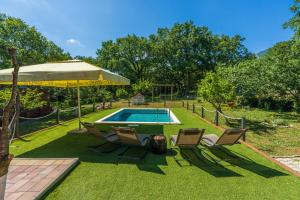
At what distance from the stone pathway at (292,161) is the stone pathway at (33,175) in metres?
5.13

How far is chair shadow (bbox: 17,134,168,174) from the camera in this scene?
4.71 metres

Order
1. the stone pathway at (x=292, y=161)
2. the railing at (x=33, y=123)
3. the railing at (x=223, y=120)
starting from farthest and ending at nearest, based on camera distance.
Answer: the railing at (x=33, y=123) < the railing at (x=223, y=120) < the stone pathway at (x=292, y=161)

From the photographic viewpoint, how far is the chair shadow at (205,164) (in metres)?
4.20

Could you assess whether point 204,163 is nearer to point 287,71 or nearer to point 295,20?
point 287,71

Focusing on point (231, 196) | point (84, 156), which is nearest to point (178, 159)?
point (231, 196)

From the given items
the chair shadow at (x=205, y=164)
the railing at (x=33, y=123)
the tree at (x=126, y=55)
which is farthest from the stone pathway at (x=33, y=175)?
the tree at (x=126, y=55)

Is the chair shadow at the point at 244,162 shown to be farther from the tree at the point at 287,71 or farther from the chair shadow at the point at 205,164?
the tree at the point at 287,71

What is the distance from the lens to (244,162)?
4844mm

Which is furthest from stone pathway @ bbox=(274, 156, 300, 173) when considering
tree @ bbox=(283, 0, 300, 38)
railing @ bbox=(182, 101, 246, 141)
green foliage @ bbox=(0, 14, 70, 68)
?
green foliage @ bbox=(0, 14, 70, 68)

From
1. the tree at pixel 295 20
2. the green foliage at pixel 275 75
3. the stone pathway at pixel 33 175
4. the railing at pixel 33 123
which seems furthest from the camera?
the green foliage at pixel 275 75

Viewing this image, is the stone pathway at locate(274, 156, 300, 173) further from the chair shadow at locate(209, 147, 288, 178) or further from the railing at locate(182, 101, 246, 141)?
the railing at locate(182, 101, 246, 141)

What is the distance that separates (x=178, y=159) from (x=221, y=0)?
13.7 m

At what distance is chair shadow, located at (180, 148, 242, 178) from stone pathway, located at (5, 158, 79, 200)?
285cm

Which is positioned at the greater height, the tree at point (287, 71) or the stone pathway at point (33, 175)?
the tree at point (287, 71)
